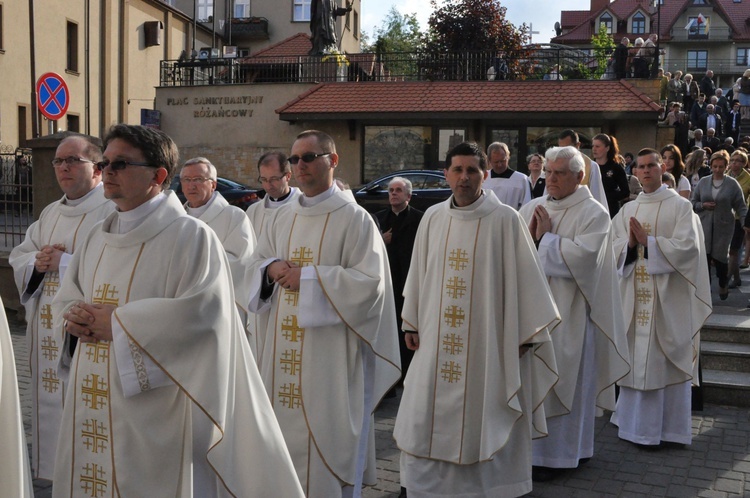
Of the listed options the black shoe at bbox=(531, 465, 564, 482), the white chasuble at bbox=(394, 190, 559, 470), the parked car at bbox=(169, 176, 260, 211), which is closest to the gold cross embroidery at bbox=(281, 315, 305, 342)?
the white chasuble at bbox=(394, 190, 559, 470)

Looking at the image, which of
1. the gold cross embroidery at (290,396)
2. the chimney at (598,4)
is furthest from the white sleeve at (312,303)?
the chimney at (598,4)

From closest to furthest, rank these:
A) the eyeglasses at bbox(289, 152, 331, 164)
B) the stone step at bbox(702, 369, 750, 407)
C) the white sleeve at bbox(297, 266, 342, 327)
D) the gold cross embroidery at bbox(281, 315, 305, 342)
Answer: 1. the white sleeve at bbox(297, 266, 342, 327)
2. the eyeglasses at bbox(289, 152, 331, 164)
3. the gold cross embroidery at bbox(281, 315, 305, 342)
4. the stone step at bbox(702, 369, 750, 407)

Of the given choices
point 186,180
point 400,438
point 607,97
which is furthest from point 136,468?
point 607,97

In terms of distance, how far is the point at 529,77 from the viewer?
24953 millimetres

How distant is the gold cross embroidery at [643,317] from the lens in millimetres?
6914

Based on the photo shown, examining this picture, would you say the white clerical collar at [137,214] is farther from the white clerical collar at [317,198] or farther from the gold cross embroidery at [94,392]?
the white clerical collar at [317,198]

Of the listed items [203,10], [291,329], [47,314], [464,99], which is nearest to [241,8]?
[203,10]

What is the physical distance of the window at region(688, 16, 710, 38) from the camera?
7019 centimetres

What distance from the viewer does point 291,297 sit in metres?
4.93

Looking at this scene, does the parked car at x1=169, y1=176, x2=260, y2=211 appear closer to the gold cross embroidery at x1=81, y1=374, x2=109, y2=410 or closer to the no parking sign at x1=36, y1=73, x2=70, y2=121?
the no parking sign at x1=36, y1=73, x2=70, y2=121

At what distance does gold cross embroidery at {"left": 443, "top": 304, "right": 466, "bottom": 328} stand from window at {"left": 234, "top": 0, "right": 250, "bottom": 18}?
135 feet

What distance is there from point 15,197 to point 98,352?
8.06 meters

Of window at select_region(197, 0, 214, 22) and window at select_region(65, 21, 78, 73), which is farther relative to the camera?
window at select_region(197, 0, 214, 22)

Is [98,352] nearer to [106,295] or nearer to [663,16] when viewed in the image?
[106,295]
